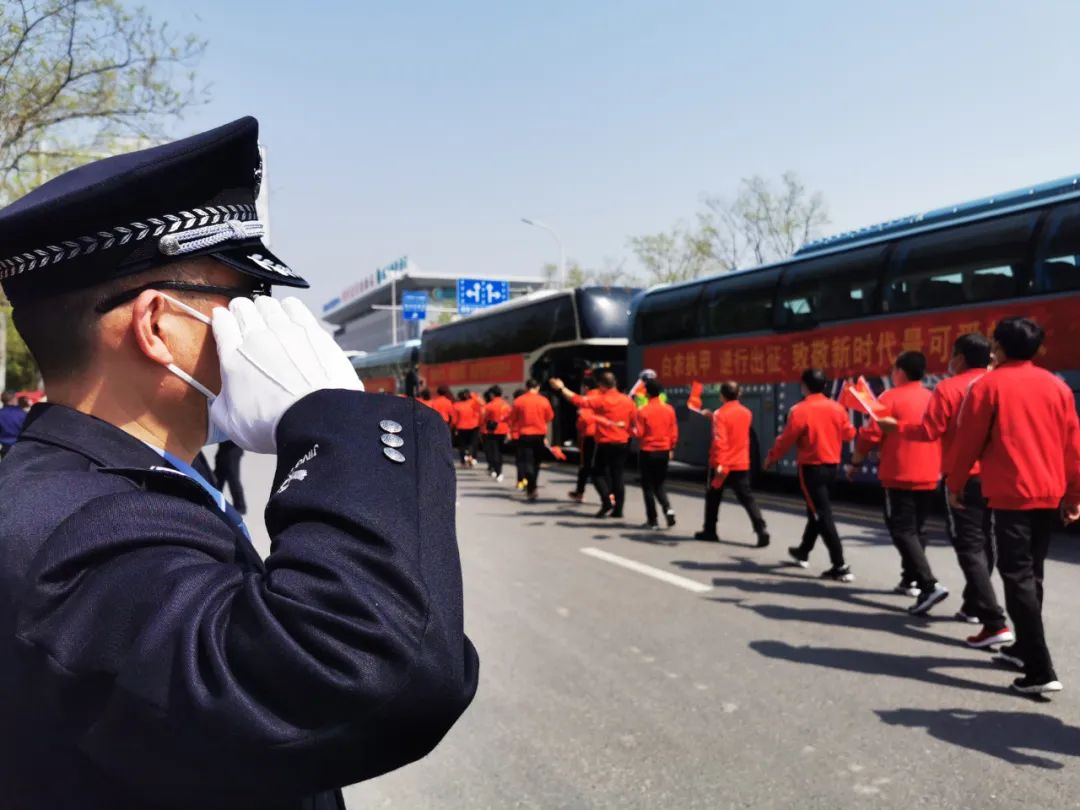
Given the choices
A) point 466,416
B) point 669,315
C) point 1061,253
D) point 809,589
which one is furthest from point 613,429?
point 466,416

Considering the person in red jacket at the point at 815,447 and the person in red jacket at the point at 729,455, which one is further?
the person in red jacket at the point at 729,455

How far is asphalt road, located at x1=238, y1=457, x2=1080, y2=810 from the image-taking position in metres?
3.45

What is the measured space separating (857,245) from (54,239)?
11740 mm

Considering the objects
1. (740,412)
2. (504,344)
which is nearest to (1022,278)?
(740,412)

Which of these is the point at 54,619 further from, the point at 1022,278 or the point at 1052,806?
the point at 1022,278

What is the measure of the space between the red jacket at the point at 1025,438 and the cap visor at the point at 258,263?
4.41 m

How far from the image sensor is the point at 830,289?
11.9 metres

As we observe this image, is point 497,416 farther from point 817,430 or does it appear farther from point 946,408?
point 946,408

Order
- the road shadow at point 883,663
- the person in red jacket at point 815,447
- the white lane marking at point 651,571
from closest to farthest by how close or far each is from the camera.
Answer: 1. the road shadow at point 883,663
2. the white lane marking at point 651,571
3. the person in red jacket at point 815,447

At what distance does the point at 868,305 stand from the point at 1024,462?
281 inches

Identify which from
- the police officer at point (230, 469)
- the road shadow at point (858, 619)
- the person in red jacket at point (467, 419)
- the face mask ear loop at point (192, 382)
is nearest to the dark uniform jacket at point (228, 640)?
the face mask ear loop at point (192, 382)

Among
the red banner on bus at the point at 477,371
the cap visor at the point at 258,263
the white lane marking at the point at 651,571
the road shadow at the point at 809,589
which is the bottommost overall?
the road shadow at the point at 809,589

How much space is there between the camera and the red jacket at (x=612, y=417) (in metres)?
10.5

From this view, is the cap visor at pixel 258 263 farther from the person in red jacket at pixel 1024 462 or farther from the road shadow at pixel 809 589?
the road shadow at pixel 809 589
